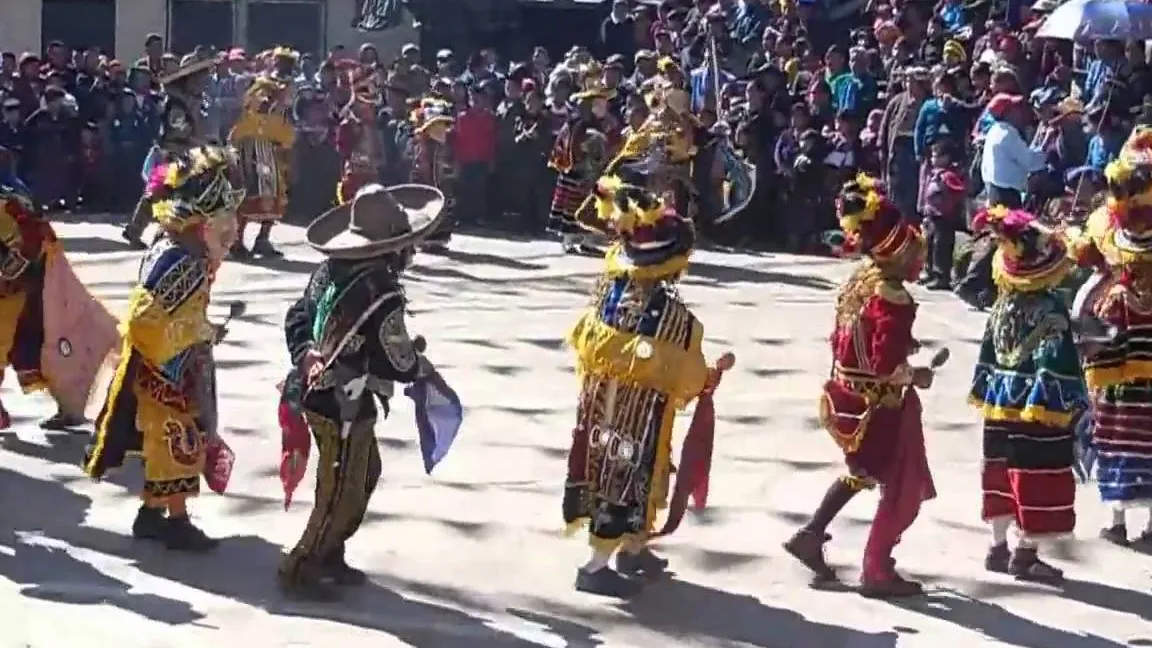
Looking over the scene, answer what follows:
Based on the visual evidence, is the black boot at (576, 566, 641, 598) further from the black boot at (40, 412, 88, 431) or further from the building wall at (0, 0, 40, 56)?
the building wall at (0, 0, 40, 56)

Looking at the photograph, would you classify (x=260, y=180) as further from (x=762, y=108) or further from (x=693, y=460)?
(x=693, y=460)

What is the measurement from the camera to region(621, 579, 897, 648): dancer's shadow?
7.76m

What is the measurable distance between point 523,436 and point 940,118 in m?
6.54

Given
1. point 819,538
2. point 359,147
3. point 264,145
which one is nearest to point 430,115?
point 359,147

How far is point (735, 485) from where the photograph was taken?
33.2 feet

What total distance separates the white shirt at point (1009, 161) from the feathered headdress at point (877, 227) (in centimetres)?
703

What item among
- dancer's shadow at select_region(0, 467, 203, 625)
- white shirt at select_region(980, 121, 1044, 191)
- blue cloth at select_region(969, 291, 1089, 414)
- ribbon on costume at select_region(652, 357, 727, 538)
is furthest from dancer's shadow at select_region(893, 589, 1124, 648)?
white shirt at select_region(980, 121, 1044, 191)

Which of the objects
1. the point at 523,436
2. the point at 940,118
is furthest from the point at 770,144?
the point at 523,436

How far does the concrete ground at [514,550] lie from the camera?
308 inches

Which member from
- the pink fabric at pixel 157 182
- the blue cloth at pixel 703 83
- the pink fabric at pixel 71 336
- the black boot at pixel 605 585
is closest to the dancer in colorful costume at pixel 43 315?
the pink fabric at pixel 71 336

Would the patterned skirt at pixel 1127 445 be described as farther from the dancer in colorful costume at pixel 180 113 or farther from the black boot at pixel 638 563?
the dancer in colorful costume at pixel 180 113

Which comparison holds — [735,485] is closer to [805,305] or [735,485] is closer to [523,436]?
[523,436]

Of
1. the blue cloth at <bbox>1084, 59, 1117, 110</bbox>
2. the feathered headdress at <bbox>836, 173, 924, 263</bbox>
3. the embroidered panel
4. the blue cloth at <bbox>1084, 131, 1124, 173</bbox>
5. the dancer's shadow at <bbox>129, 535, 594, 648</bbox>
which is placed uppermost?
the blue cloth at <bbox>1084, 59, 1117, 110</bbox>

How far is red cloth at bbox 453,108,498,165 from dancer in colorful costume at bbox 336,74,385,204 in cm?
188
